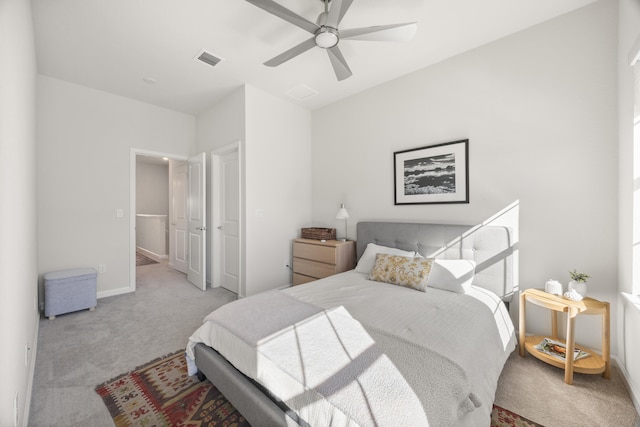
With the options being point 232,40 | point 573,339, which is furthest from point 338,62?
point 573,339

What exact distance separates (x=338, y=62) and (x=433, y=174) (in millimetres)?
1585

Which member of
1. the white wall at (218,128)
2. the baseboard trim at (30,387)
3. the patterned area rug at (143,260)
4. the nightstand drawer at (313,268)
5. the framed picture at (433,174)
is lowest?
the baseboard trim at (30,387)

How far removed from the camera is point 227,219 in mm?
4105

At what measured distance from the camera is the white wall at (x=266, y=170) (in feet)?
11.7

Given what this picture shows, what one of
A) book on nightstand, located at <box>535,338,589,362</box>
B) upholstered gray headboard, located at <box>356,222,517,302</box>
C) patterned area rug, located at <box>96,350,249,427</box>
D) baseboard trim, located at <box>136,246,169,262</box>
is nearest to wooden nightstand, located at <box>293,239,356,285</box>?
upholstered gray headboard, located at <box>356,222,517,302</box>

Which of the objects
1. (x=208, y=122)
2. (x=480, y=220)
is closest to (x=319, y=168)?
(x=208, y=122)

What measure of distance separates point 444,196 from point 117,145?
450 centimetres

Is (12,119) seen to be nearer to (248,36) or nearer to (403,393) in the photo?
(248,36)

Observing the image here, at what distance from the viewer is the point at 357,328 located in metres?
1.55

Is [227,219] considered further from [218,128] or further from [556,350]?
[556,350]

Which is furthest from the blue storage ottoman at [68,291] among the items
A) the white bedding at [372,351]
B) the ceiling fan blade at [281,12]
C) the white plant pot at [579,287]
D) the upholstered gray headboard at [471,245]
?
the white plant pot at [579,287]

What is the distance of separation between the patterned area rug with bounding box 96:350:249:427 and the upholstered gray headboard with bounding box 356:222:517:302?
7.38 feet

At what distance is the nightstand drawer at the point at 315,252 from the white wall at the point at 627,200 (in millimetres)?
2513

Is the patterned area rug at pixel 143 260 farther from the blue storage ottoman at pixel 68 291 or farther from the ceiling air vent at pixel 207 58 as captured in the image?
the ceiling air vent at pixel 207 58
